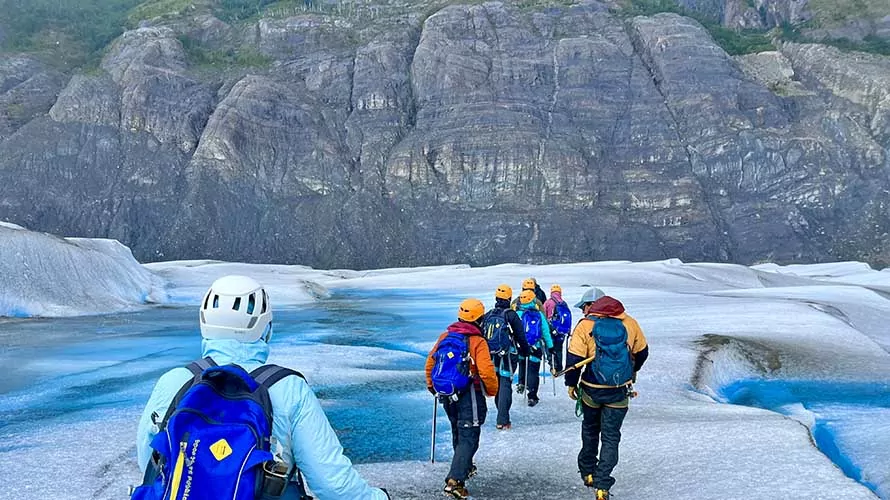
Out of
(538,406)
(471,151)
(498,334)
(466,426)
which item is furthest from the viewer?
(471,151)

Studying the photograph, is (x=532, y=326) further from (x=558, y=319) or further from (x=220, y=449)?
(x=220, y=449)

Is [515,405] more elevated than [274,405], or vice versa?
[274,405]

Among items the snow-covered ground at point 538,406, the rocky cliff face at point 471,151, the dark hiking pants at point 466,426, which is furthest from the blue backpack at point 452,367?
the rocky cliff face at point 471,151

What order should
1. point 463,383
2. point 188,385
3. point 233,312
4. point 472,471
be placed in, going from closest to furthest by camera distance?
point 188,385
point 233,312
point 463,383
point 472,471

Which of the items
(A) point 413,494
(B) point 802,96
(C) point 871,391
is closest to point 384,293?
(C) point 871,391

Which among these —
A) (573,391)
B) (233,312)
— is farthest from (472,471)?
(233,312)

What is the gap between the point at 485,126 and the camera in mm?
92062

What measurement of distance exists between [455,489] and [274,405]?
15.9 feet

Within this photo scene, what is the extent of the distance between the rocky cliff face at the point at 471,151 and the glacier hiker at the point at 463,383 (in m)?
76.4

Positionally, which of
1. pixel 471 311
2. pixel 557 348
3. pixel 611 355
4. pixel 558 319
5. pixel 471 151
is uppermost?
pixel 471 311

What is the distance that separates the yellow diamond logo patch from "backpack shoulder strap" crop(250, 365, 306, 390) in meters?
0.35

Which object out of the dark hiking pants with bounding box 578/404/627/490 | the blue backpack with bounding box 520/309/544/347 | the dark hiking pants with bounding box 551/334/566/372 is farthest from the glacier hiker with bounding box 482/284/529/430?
the dark hiking pants with bounding box 551/334/566/372

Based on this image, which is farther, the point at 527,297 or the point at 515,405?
the point at 515,405

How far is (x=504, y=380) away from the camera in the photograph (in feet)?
34.0
